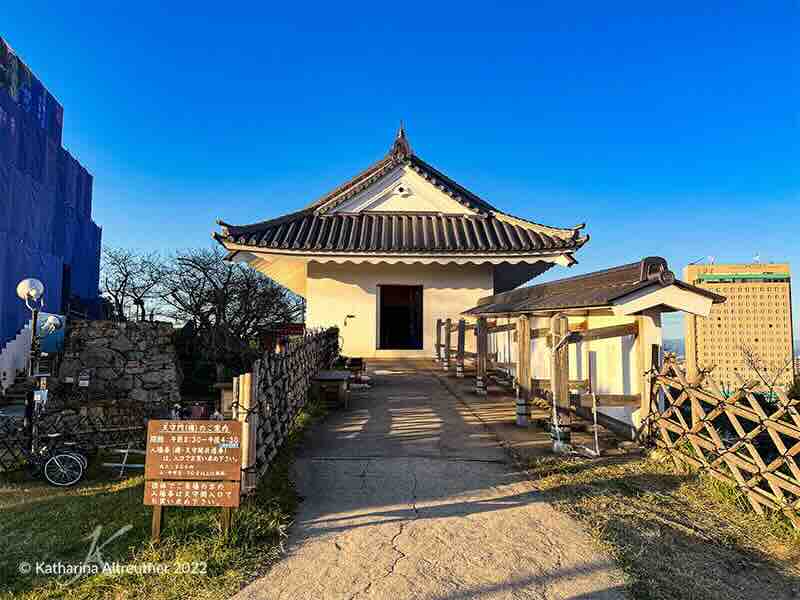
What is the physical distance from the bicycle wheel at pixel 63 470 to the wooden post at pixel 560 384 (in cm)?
707

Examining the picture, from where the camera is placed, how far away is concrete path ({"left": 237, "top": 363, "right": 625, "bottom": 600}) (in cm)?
356

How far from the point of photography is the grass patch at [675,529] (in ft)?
12.2

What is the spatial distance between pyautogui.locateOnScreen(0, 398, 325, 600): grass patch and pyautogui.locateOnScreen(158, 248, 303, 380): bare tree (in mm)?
14838

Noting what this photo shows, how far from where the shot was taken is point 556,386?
7.18 meters

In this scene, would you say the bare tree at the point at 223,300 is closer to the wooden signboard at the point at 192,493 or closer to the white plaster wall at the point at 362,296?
the white plaster wall at the point at 362,296

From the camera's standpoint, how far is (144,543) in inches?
169

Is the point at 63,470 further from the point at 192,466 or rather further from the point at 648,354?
the point at 648,354

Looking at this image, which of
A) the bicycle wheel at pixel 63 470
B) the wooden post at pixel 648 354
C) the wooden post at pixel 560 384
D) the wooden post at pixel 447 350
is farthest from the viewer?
the wooden post at pixel 447 350

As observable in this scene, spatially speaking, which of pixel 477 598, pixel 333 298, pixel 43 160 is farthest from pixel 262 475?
pixel 43 160

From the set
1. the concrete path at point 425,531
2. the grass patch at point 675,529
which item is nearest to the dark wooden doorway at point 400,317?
the concrete path at point 425,531

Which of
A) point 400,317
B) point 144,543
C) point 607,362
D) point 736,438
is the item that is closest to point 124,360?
point 400,317

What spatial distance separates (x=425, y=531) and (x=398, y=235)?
13.0m

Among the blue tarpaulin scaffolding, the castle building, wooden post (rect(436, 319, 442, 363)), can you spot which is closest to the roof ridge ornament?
the castle building

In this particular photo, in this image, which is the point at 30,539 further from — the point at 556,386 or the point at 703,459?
the point at 703,459
